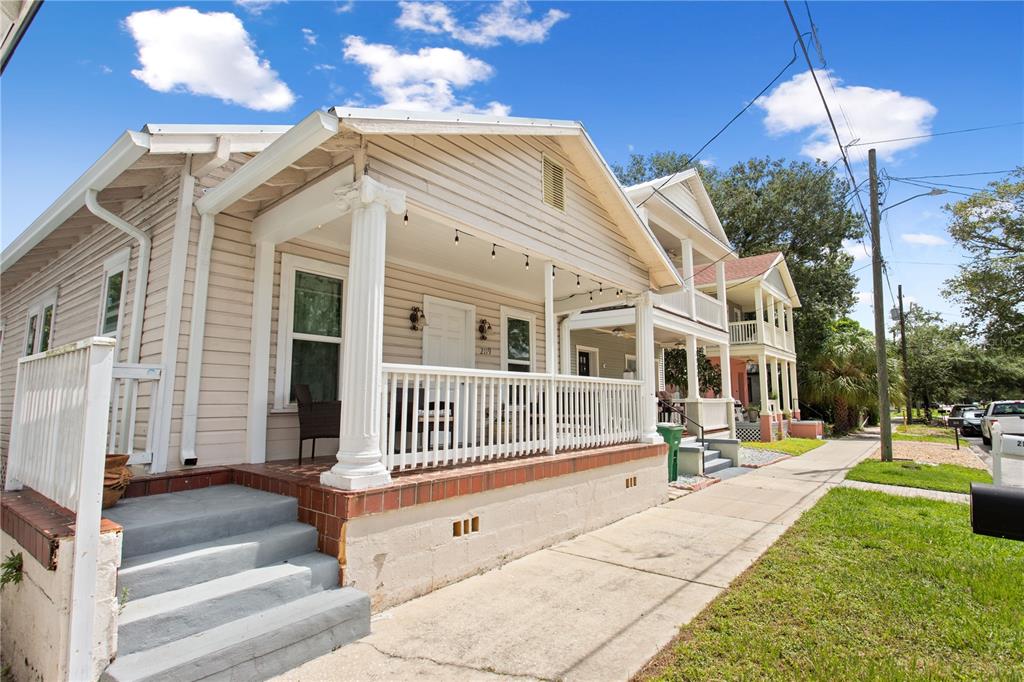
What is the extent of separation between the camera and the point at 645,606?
3811 mm

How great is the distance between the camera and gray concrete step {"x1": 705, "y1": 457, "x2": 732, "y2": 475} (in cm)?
1048

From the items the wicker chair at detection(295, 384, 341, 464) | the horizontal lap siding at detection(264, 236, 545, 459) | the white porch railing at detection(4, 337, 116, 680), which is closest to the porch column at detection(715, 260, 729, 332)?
the horizontal lap siding at detection(264, 236, 545, 459)

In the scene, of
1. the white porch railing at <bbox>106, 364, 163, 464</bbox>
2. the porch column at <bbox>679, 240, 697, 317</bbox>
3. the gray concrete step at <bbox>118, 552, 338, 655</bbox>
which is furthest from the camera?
the porch column at <bbox>679, 240, 697, 317</bbox>

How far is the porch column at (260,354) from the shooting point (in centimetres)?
500

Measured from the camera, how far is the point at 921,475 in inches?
388

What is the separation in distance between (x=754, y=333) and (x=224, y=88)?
18.2 metres

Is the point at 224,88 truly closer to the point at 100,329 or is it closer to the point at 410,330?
the point at 100,329

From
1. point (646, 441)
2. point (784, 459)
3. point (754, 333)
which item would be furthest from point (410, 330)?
point (754, 333)

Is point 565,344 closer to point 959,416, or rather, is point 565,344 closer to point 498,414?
point 498,414

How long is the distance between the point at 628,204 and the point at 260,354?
208 inches

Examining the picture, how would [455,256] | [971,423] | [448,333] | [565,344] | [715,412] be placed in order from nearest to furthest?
[455,256], [448,333], [565,344], [715,412], [971,423]

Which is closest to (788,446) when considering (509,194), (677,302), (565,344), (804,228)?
(677,302)

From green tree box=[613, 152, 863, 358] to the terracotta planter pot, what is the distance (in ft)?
96.9

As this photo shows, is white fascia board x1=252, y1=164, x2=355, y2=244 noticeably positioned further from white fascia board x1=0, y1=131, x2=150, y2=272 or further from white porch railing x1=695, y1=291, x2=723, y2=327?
white porch railing x1=695, y1=291, x2=723, y2=327
